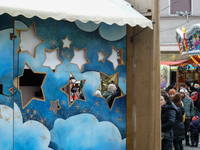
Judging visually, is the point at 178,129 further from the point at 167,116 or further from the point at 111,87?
the point at 111,87

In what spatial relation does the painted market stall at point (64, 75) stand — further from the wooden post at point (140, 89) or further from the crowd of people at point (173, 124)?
the crowd of people at point (173, 124)

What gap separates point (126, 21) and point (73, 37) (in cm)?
114

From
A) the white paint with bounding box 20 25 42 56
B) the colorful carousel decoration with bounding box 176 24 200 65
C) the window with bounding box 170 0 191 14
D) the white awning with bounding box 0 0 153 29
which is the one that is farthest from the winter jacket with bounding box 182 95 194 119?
the window with bounding box 170 0 191 14

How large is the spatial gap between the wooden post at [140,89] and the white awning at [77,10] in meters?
0.73

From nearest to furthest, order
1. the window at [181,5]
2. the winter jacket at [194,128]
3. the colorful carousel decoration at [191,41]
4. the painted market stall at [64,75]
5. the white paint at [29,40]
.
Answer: the painted market stall at [64,75] < the white paint at [29,40] < the winter jacket at [194,128] < the colorful carousel decoration at [191,41] < the window at [181,5]

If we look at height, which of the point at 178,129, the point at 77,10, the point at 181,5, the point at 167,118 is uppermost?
the point at 181,5

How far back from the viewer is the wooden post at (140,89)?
632 centimetres

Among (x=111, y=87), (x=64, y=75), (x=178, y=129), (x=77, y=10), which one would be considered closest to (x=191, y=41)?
(x=178, y=129)

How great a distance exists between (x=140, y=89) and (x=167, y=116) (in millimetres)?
738

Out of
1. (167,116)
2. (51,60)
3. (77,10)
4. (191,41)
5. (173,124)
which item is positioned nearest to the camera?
(77,10)

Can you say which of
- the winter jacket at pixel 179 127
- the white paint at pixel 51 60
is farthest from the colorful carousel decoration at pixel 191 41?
the white paint at pixel 51 60

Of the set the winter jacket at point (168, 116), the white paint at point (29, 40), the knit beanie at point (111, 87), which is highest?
the white paint at point (29, 40)

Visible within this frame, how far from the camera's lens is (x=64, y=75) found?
5.99 meters

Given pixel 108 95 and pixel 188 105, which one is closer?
pixel 108 95
